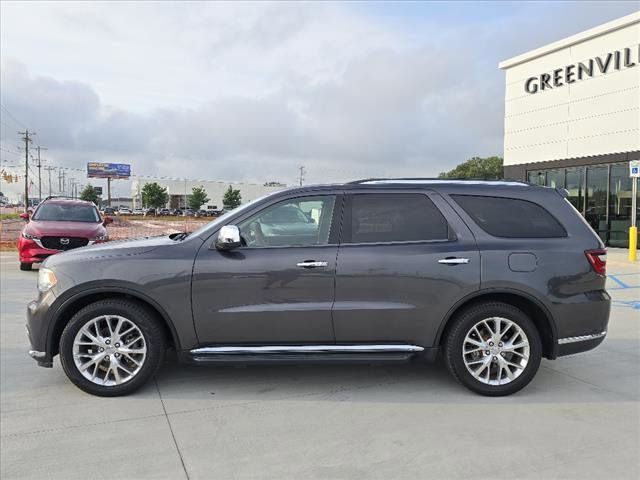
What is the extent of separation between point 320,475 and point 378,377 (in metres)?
1.72

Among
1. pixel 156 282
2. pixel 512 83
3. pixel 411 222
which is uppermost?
pixel 512 83

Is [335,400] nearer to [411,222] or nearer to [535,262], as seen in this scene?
[411,222]

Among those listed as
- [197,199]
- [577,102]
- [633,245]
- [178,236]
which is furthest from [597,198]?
[197,199]

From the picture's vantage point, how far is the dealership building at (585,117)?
17.4 meters

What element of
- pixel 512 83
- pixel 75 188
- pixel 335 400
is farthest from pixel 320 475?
pixel 75 188

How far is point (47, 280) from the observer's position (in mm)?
4223

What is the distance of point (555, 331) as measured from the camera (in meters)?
4.25

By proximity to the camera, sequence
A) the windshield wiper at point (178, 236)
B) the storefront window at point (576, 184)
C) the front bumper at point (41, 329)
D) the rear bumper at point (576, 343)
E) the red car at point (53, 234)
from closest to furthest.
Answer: the front bumper at point (41, 329) < the rear bumper at point (576, 343) < the windshield wiper at point (178, 236) < the red car at point (53, 234) < the storefront window at point (576, 184)

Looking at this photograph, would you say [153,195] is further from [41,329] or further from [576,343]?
[576,343]

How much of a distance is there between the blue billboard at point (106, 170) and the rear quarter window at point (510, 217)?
115690mm

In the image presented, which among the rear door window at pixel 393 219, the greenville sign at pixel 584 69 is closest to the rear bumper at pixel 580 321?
the rear door window at pixel 393 219

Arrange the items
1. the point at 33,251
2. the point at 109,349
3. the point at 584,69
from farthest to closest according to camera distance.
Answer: the point at 584,69
the point at 33,251
the point at 109,349

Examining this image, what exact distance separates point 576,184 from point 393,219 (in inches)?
693

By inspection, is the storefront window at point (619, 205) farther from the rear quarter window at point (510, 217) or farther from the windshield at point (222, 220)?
the windshield at point (222, 220)
